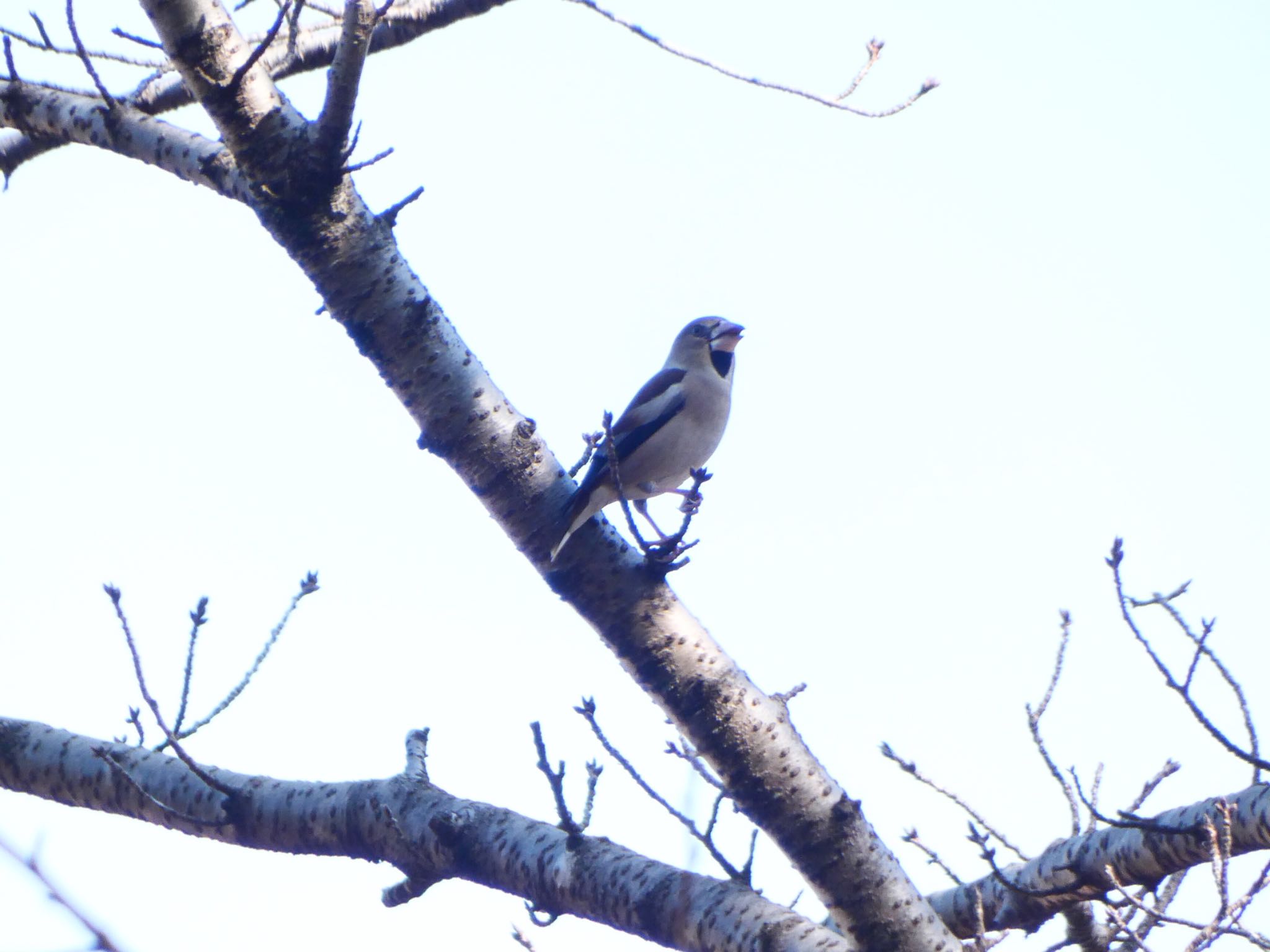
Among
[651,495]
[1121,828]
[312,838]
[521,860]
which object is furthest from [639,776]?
[651,495]

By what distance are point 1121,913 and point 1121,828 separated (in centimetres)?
21

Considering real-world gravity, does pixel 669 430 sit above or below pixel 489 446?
above

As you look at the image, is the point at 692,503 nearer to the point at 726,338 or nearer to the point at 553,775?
the point at 553,775

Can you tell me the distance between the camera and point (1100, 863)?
129 inches

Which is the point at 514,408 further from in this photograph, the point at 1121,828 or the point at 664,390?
the point at 664,390

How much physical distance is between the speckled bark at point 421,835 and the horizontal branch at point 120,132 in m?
1.60

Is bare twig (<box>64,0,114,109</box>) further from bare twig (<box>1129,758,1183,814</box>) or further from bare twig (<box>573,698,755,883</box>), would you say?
bare twig (<box>1129,758,1183,814</box>)

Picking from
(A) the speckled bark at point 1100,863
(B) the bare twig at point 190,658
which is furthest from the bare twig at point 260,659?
(A) the speckled bark at point 1100,863

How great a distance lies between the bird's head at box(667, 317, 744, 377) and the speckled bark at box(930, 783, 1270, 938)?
3484mm

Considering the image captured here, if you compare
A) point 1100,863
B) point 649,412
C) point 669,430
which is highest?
point 649,412

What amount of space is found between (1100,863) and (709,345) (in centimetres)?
Result: 409

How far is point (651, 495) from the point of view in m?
5.83

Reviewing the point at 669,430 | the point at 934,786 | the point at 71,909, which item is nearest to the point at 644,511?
the point at 669,430

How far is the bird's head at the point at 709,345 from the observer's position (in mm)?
6797
